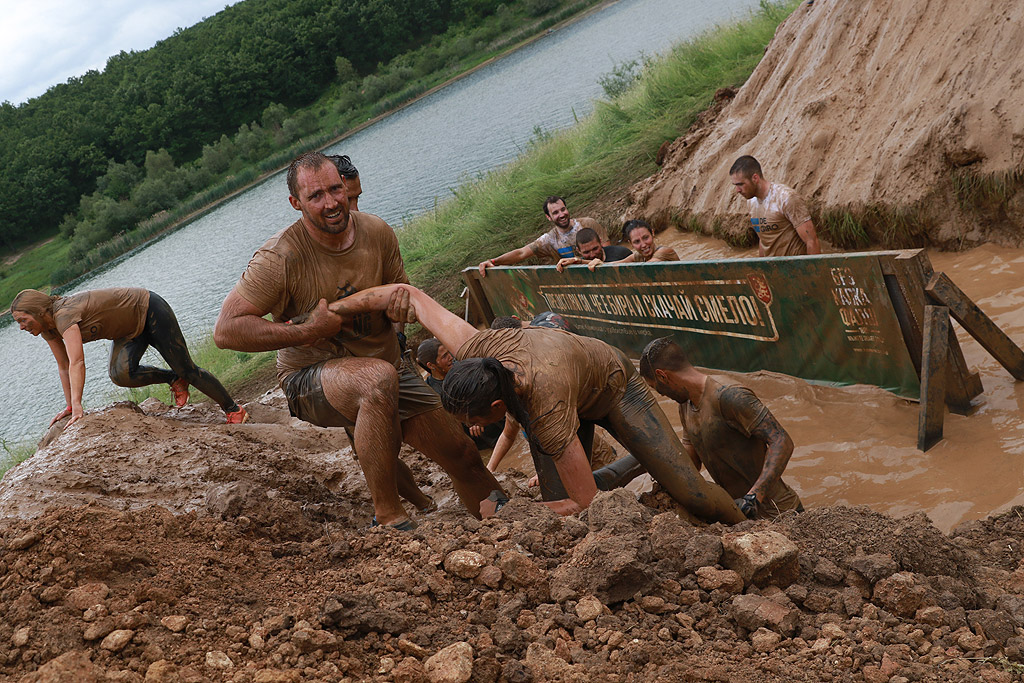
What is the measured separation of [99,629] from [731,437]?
9.77 feet

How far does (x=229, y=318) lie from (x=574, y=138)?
42.4ft

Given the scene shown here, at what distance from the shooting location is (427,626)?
2619 mm

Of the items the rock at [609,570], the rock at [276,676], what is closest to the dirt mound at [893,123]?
the rock at [609,570]

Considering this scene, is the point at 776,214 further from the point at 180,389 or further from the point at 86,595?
the point at 180,389

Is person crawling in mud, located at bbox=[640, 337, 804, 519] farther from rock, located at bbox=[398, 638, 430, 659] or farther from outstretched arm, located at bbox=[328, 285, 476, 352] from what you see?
rock, located at bbox=[398, 638, 430, 659]

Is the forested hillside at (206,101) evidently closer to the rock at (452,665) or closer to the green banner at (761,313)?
the green banner at (761,313)

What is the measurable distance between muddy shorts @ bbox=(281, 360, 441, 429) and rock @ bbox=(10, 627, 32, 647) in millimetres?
1728

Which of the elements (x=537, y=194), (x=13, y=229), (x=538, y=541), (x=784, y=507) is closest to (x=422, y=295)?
(x=538, y=541)

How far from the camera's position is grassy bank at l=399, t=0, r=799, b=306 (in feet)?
39.8

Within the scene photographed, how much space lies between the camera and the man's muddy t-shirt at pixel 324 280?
3980 millimetres

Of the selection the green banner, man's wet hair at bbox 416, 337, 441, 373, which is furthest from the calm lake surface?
the green banner

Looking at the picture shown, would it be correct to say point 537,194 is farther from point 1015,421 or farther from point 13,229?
point 13,229

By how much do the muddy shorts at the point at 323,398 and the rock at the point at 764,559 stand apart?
2061 millimetres

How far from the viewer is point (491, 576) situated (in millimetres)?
2885
